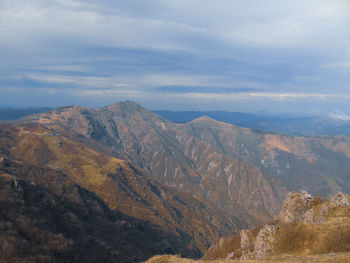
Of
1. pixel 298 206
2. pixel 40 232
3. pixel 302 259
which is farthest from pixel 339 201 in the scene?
pixel 40 232

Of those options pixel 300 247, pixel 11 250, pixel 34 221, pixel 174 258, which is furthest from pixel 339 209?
pixel 34 221

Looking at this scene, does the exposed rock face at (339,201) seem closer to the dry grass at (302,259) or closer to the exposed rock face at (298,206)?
the exposed rock face at (298,206)

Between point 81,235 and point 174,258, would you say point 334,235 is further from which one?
point 81,235

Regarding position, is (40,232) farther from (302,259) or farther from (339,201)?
(339,201)

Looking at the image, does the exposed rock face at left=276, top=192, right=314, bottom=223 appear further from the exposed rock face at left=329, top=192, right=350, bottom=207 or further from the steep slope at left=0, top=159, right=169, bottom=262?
the steep slope at left=0, top=159, right=169, bottom=262

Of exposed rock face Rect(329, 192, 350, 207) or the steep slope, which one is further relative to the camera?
exposed rock face Rect(329, 192, 350, 207)

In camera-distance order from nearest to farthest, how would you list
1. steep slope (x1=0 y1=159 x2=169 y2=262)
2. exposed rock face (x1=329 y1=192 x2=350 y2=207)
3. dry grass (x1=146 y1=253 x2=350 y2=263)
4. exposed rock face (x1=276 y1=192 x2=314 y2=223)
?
dry grass (x1=146 y1=253 x2=350 y2=263) → steep slope (x1=0 y1=159 x2=169 y2=262) → exposed rock face (x1=329 y1=192 x2=350 y2=207) → exposed rock face (x1=276 y1=192 x2=314 y2=223)

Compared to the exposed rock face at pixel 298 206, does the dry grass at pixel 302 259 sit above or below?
above

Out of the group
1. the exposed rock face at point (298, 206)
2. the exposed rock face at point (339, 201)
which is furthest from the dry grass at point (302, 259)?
the exposed rock face at point (298, 206)

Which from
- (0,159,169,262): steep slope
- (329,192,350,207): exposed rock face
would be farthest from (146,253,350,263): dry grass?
(329,192,350,207): exposed rock face

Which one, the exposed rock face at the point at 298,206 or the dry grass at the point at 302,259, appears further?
the exposed rock face at the point at 298,206

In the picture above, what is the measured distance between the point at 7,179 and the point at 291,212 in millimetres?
142589

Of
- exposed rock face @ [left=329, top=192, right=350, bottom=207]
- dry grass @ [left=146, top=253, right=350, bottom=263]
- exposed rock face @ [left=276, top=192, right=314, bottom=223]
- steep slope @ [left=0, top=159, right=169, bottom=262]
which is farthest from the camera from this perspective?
exposed rock face @ [left=276, top=192, right=314, bottom=223]

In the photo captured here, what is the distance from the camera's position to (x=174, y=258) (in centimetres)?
4088
